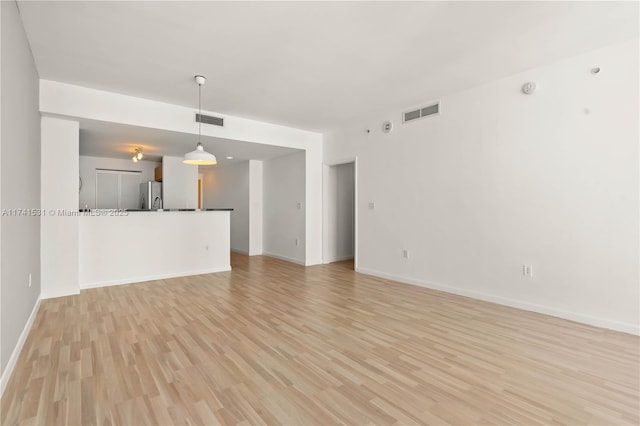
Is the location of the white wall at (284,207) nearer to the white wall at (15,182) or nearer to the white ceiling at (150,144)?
the white ceiling at (150,144)

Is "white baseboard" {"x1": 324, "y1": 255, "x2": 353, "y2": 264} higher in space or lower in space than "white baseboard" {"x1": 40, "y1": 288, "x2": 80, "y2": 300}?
higher

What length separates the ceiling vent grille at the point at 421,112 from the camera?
15.2 ft

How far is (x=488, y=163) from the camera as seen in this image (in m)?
4.04

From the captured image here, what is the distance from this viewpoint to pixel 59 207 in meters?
4.17

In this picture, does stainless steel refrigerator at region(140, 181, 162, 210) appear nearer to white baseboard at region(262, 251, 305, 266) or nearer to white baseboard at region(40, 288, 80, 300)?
white baseboard at region(262, 251, 305, 266)

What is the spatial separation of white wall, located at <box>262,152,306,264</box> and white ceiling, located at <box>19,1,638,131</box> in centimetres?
264

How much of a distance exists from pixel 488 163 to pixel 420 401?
3205 mm

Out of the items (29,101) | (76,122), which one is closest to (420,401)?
(29,101)

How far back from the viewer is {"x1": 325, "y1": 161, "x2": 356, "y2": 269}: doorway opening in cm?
686

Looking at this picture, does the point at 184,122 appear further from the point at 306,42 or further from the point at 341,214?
the point at 341,214

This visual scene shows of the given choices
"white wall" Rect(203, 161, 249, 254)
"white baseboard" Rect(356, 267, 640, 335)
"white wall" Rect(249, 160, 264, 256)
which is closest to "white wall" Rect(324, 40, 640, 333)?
"white baseboard" Rect(356, 267, 640, 335)

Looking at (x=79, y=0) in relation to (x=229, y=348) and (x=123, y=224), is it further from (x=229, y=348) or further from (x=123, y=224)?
(x=123, y=224)

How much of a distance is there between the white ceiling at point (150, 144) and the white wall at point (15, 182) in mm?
1365

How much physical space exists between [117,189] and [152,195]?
134 centimetres
